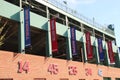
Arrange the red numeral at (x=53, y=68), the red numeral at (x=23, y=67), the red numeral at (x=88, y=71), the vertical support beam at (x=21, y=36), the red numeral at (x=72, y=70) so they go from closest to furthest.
A: the red numeral at (x=23, y=67), the vertical support beam at (x=21, y=36), the red numeral at (x=53, y=68), the red numeral at (x=72, y=70), the red numeral at (x=88, y=71)

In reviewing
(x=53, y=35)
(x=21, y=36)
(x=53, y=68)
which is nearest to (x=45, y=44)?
(x=53, y=35)

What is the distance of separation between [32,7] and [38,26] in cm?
427

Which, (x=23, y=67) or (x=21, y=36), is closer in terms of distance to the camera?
(x=23, y=67)

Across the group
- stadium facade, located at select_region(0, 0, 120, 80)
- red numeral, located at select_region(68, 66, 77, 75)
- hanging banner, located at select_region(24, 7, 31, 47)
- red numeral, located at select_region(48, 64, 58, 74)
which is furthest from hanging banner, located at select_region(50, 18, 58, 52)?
hanging banner, located at select_region(24, 7, 31, 47)

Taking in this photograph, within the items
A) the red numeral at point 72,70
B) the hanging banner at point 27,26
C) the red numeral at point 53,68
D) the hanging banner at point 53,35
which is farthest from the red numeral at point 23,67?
the red numeral at point 72,70

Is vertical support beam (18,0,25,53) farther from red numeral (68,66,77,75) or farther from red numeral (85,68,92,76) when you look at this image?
red numeral (85,68,92,76)

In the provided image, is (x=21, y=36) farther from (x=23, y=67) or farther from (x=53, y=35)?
(x=53, y=35)

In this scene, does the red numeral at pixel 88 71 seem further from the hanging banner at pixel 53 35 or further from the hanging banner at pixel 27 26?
the hanging banner at pixel 27 26

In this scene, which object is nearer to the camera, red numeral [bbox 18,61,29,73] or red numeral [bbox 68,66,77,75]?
red numeral [bbox 18,61,29,73]

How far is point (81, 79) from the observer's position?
3738 cm

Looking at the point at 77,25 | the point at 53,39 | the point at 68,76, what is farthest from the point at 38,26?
the point at 77,25

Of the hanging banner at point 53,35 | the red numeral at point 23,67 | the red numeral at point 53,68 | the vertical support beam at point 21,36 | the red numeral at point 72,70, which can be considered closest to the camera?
the red numeral at point 23,67

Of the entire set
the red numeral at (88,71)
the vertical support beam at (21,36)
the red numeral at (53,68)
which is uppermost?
the vertical support beam at (21,36)

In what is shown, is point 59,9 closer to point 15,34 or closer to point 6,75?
point 15,34
